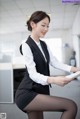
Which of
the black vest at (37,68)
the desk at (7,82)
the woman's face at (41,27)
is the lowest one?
the desk at (7,82)

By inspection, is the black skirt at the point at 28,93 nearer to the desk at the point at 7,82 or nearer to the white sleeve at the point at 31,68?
the white sleeve at the point at 31,68

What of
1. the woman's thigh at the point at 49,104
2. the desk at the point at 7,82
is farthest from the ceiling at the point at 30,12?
the woman's thigh at the point at 49,104

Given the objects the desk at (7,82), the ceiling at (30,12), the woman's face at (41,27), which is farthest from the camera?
the ceiling at (30,12)

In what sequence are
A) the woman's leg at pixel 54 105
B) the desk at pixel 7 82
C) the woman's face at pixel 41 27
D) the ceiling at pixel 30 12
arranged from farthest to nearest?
the ceiling at pixel 30 12, the desk at pixel 7 82, the woman's face at pixel 41 27, the woman's leg at pixel 54 105

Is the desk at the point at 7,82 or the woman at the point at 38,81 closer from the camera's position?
the woman at the point at 38,81

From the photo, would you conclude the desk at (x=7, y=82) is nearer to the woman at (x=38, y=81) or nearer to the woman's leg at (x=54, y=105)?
the woman at (x=38, y=81)

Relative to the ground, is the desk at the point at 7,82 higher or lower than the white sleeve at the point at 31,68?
lower

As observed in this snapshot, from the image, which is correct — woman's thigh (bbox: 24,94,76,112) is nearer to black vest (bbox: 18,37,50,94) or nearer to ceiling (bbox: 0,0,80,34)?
black vest (bbox: 18,37,50,94)

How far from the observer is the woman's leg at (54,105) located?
86 centimetres

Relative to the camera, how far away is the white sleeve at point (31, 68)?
88 centimetres

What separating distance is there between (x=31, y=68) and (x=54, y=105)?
18 cm

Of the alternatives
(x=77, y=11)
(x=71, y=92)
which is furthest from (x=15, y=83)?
(x=77, y=11)

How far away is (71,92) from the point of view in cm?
289

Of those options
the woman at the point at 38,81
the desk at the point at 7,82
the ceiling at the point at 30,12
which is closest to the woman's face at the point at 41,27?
the woman at the point at 38,81
